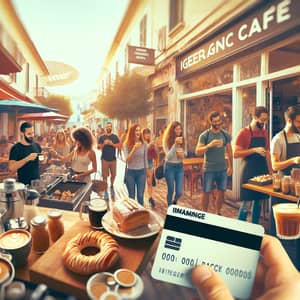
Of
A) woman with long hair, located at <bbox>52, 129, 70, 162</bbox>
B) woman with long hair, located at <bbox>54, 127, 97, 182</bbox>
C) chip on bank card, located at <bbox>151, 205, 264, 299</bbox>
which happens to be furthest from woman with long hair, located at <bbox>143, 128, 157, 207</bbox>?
chip on bank card, located at <bbox>151, 205, 264, 299</bbox>

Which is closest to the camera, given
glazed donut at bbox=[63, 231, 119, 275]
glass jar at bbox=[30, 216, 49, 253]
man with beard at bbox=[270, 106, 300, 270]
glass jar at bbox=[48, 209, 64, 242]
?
glazed donut at bbox=[63, 231, 119, 275]

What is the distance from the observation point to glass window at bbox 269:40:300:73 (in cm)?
122

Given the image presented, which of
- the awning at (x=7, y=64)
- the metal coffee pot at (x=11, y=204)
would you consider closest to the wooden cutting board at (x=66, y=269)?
the metal coffee pot at (x=11, y=204)

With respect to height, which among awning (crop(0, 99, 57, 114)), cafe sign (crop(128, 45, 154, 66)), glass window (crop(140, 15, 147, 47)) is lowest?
awning (crop(0, 99, 57, 114))

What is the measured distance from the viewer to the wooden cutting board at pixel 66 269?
2.54ft

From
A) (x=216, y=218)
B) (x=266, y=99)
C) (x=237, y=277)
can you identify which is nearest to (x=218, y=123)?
(x=266, y=99)

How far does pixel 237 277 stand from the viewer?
0.76 m

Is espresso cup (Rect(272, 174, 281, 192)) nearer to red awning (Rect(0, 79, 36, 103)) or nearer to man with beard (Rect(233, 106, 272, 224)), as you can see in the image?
Result: man with beard (Rect(233, 106, 272, 224))

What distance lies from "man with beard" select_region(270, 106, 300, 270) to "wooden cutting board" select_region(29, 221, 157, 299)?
813 mm

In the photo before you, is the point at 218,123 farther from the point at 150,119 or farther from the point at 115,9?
the point at 115,9

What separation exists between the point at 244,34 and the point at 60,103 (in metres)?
1.11

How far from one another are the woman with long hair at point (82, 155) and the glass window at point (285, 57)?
1.09 m

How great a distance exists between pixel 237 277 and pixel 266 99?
0.96m

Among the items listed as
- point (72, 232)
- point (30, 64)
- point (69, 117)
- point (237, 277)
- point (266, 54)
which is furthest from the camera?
point (69, 117)
